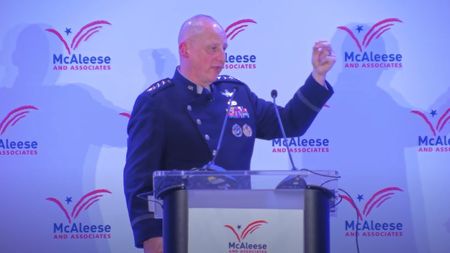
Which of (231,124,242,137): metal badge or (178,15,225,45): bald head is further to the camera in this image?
(178,15,225,45): bald head

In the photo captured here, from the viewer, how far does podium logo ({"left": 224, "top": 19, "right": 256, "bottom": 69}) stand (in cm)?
381

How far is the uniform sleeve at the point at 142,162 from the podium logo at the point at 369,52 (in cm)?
131

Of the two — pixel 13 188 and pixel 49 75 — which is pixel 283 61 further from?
pixel 13 188

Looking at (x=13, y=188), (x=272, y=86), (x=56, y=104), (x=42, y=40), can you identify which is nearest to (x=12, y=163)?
(x=13, y=188)

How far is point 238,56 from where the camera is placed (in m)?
3.82

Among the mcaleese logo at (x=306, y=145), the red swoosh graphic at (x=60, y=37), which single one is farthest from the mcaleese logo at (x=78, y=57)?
the mcaleese logo at (x=306, y=145)

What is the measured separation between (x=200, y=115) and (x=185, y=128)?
105mm

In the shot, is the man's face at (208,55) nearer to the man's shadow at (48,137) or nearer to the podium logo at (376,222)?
the man's shadow at (48,137)

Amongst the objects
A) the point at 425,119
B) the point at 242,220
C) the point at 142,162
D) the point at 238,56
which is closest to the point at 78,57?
the point at 238,56

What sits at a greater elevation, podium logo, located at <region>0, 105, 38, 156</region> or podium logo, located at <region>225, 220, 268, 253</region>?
podium logo, located at <region>0, 105, 38, 156</region>

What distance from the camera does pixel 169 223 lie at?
6.49 ft

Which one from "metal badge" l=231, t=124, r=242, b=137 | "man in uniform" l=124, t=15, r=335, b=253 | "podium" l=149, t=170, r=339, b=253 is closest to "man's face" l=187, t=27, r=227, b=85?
"man in uniform" l=124, t=15, r=335, b=253

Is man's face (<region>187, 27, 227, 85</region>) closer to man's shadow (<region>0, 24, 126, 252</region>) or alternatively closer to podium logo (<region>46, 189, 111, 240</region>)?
man's shadow (<region>0, 24, 126, 252</region>)

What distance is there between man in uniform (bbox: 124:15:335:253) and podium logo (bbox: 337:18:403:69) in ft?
1.82
